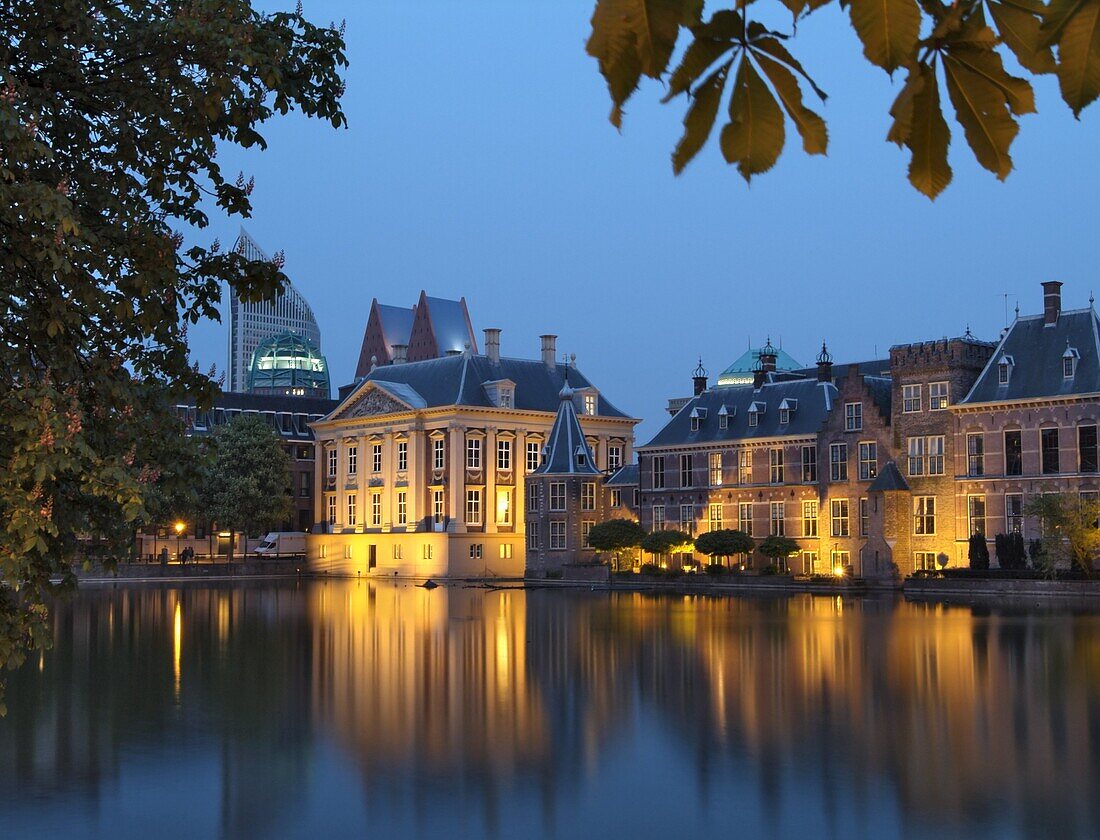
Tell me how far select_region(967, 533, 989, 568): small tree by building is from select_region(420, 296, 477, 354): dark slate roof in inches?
3947

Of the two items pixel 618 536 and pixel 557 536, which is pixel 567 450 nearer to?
pixel 557 536

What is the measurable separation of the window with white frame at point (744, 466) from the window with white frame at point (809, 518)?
4.44 metres

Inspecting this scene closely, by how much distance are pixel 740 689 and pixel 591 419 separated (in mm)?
74729

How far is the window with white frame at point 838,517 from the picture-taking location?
75.9 metres

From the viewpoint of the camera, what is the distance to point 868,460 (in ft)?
246

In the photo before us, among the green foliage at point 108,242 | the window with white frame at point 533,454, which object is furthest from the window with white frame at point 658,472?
the green foliage at point 108,242

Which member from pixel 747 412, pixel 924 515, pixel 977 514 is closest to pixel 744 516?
pixel 747 412

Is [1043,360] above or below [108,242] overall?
above

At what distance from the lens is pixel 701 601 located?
6359 cm

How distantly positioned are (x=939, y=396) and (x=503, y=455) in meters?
38.0

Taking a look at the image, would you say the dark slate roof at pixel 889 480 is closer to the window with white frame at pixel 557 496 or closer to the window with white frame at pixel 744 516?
the window with white frame at pixel 744 516

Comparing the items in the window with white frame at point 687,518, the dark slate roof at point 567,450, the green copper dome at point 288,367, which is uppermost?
the green copper dome at point 288,367

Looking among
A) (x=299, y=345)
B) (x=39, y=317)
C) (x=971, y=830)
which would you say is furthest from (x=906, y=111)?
(x=299, y=345)

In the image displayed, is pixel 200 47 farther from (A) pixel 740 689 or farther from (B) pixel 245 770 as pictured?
(A) pixel 740 689
